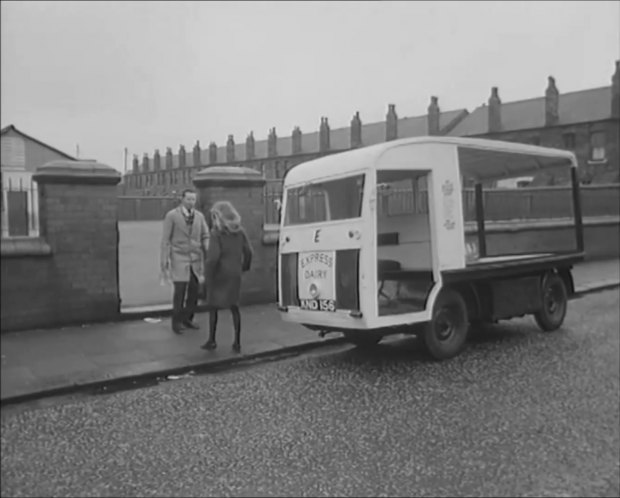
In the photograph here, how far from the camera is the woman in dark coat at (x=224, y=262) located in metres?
6.83

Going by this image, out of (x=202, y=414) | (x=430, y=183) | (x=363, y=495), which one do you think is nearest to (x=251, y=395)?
(x=202, y=414)

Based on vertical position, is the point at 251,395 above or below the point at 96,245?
below

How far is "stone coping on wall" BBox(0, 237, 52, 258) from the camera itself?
7.30 meters

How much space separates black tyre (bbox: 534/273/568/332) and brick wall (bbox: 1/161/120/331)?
241 inches

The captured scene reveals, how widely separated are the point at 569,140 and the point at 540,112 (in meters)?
5.75

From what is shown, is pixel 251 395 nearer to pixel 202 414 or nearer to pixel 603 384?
pixel 202 414

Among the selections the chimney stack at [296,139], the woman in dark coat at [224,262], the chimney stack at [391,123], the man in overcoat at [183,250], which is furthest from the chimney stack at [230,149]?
the woman in dark coat at [224,262]

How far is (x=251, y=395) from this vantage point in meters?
5.38

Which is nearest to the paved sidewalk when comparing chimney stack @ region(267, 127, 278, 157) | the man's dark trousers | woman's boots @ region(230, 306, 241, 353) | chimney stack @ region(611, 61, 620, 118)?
woman's boots @ region(230, 306, 241, 353)

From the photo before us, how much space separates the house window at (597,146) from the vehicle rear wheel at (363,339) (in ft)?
167

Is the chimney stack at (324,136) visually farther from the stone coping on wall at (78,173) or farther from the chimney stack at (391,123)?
the stone coping on wall at (78,173)

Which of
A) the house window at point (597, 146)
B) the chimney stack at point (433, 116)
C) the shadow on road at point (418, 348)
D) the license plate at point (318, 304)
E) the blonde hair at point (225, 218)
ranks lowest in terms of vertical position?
the shadow on road at point (418, 348)

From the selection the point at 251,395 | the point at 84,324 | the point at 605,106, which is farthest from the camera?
the point at 605,106

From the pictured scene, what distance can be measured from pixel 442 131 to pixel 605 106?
713 inches
